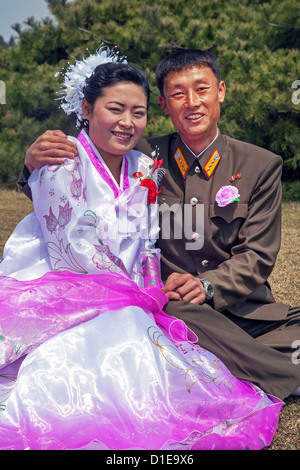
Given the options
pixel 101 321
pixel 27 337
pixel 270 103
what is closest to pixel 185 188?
pixel 101 321

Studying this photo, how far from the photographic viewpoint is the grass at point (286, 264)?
229cm

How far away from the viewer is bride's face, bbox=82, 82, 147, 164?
8.77ft

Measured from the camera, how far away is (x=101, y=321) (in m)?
2.26

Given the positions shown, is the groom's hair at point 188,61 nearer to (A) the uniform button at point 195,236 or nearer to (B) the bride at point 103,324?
(B) the bride at point 103,324

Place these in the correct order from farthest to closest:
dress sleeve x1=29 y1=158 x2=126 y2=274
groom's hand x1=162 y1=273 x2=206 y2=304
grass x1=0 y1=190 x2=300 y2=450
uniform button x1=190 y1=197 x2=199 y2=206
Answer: uniform button x1=190 y1=197 x2=199 y2=206
groom's hand x1=162 y1=273 x2=206 y2=304
dress sleeve x1=29 y1=158 x2=126 y2=274
grass x1=0 y1=190 x2=300 y2=450

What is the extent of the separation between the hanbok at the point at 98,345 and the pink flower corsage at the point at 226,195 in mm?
368

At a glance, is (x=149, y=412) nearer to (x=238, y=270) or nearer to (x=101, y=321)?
(x=101, y=321)

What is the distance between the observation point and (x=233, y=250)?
2824mm

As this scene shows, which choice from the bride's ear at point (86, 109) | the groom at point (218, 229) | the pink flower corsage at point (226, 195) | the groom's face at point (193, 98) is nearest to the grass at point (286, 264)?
the groom at point (218, 229)

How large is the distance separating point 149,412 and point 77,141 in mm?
1312

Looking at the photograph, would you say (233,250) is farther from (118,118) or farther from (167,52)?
(167,52)

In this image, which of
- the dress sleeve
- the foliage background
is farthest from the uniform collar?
the foliage background

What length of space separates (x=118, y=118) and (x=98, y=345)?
41.9 inches

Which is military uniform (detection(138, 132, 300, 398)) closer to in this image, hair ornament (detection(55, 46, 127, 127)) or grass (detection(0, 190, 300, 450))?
grass (detection(0, 190, 300, 450))
